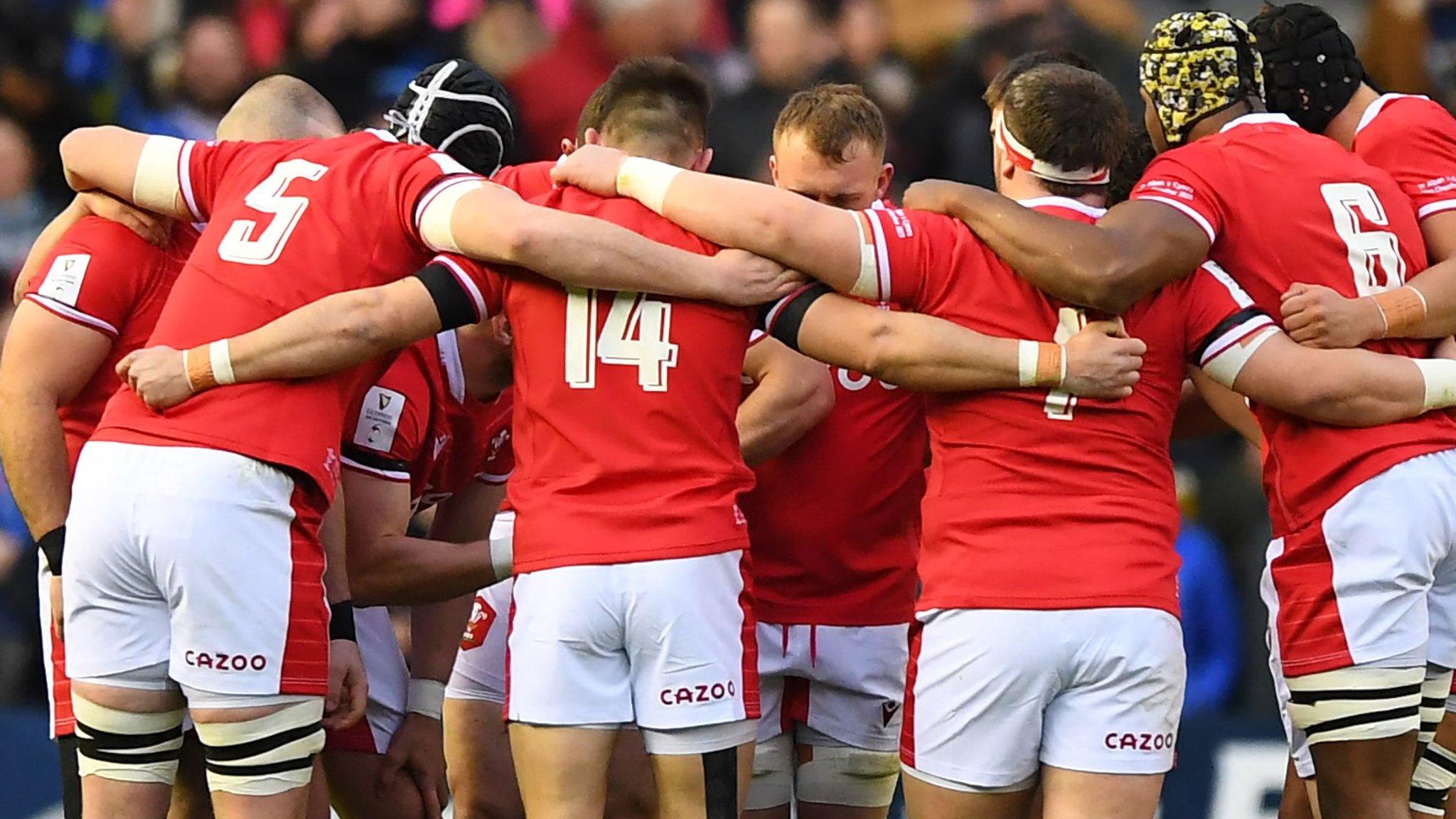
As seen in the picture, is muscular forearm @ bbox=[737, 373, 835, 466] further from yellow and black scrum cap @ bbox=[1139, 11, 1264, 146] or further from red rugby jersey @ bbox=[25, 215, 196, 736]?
red rugby jersey @ bbox=[25, 215, 196, 736]

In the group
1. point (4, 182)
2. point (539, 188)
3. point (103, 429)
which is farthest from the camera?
point (4, 182)

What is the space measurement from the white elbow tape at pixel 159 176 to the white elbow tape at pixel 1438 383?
3391 millimetres

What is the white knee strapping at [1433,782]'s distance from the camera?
535 cm

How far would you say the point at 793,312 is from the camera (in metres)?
4.59

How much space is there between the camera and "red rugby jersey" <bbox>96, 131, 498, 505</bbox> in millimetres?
4590

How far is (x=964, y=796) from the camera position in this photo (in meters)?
4.41

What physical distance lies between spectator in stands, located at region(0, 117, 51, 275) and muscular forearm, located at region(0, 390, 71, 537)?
5774 millimetres

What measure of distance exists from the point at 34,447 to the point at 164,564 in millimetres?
718

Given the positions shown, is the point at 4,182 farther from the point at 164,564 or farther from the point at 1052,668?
the point at 1052,668

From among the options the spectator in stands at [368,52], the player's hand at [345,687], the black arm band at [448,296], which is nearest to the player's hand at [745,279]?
the black arm band at [448,296]

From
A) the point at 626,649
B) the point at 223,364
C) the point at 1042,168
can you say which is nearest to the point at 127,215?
the point at 223,364

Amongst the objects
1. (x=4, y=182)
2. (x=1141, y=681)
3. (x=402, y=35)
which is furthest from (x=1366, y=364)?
(x=4, y=182)

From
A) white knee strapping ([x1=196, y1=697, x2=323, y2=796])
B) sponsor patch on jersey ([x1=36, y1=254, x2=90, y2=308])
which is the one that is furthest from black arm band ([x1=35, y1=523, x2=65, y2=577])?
white knee strapping ([x1=196, y1=697, x2=323, y2=796])

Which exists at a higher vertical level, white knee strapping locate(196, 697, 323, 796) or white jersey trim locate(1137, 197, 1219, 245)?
white jersey trim locate(1137, 197, 1219, 245)
